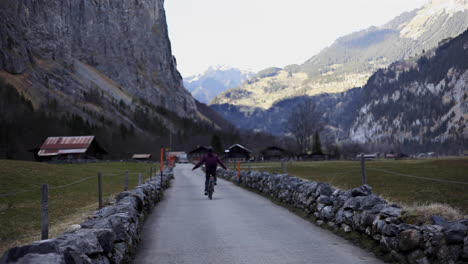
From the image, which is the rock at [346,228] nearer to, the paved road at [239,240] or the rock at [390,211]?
the paved road at [239,240]

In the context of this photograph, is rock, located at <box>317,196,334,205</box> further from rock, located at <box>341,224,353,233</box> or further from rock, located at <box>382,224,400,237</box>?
rock, located at <box>382,224,400,237</box>

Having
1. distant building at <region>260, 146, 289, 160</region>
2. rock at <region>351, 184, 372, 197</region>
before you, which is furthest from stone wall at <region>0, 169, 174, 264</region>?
distant building at <region>260, 146, 289, 160</region>

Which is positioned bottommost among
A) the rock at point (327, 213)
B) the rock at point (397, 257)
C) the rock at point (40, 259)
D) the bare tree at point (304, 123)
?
the rock at point (397, 257)

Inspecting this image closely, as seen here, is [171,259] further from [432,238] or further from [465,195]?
[465,195]

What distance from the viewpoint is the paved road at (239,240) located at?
9.36 m

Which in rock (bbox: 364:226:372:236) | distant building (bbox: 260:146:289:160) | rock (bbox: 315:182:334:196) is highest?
distant building (bbox: 260:146:289:160)

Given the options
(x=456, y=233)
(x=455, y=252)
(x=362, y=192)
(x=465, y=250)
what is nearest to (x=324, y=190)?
(x=362, y=192)

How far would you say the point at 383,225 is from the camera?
9805 mm

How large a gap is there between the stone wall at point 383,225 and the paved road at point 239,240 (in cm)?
49

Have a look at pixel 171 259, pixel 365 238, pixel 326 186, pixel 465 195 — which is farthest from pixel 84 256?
pixel 465 195

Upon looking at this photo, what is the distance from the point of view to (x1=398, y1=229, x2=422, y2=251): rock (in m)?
8.30

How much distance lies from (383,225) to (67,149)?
9621 centimetres

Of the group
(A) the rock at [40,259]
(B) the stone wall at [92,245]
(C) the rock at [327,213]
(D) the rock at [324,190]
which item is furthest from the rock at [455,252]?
(D) the rock at [324,190]

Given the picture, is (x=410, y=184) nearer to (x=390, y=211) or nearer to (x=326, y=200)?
(x=326, y=200)
